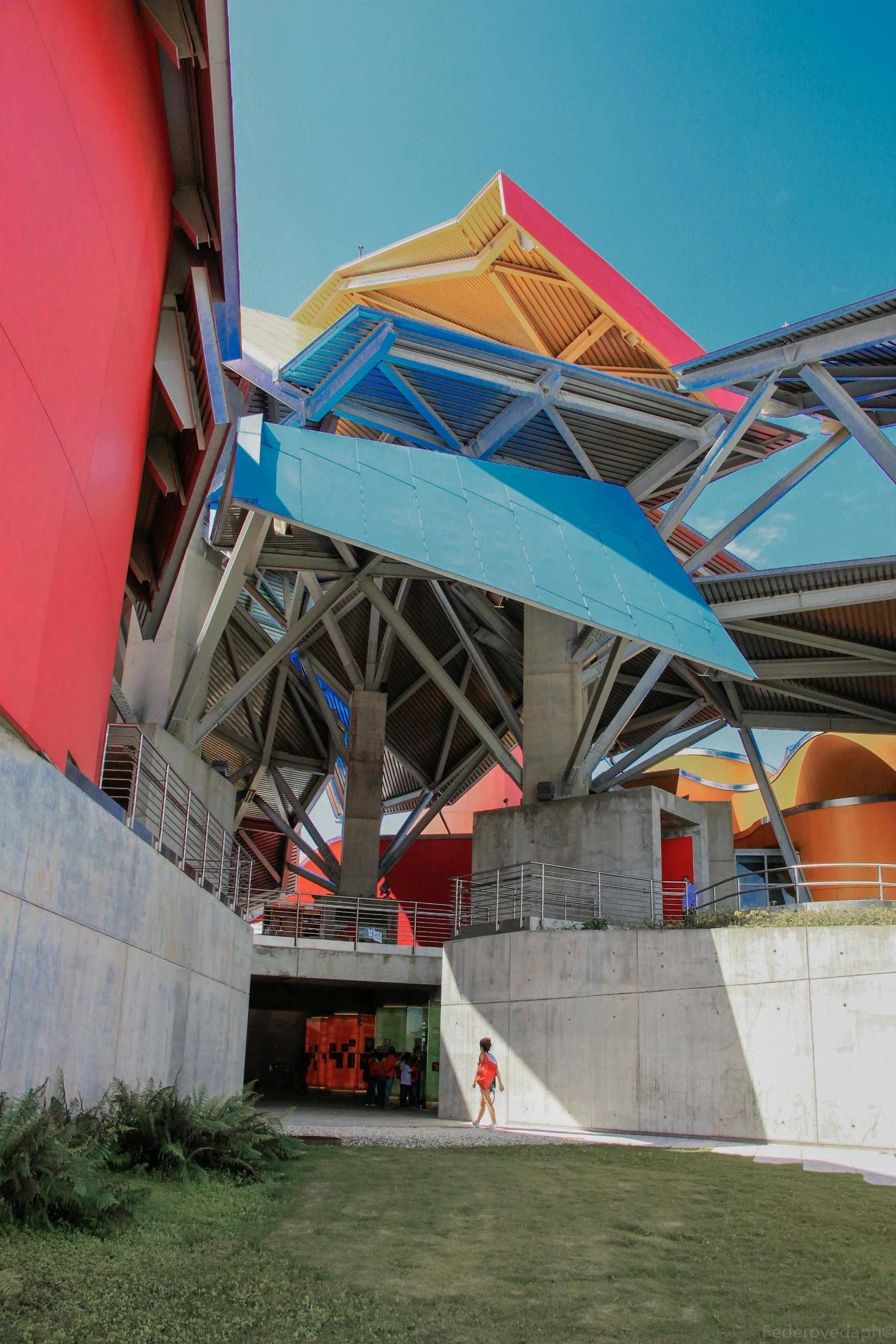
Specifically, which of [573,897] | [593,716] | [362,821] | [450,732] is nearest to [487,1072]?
[573,897]

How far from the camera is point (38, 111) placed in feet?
20.8

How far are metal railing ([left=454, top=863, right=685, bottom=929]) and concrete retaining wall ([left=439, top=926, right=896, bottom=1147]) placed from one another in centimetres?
235

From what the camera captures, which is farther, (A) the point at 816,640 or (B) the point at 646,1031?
(A) the point at 816,640

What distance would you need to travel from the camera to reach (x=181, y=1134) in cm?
742

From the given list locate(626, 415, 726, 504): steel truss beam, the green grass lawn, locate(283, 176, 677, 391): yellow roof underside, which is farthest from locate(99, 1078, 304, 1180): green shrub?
locate(283, 176, 677, 391): yellow roof underside

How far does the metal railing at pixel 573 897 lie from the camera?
20.8 m

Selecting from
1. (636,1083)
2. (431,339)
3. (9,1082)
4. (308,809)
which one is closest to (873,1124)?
(636,1083)

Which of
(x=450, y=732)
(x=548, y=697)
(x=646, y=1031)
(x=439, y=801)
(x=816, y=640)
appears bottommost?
(x=646, y=1031)

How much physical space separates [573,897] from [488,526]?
298 inches

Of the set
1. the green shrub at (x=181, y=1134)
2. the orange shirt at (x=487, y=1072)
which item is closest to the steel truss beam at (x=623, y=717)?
the orange shirt at (x=487, y=1072)

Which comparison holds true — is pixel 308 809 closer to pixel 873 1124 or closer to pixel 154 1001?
pixel 873 1124

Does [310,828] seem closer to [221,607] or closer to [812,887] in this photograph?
[812,887]

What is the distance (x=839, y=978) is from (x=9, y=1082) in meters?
12.3

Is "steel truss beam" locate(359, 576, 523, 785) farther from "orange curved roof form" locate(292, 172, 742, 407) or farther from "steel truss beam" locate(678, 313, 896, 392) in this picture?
"steel truss beam" locate(678, 313, 896, 392)
